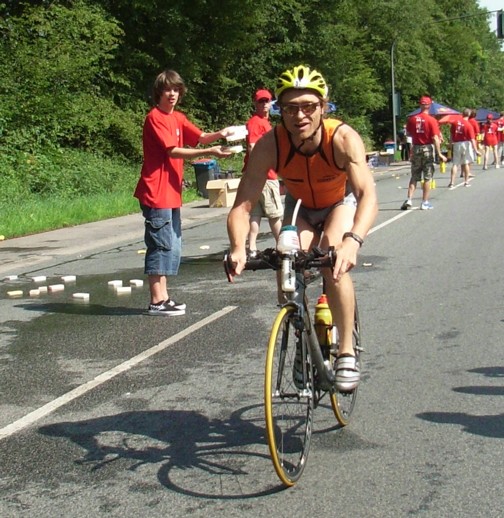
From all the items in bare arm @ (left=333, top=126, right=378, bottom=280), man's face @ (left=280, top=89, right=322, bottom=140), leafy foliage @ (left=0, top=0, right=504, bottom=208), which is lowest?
bare arm @ (left=333, top=126, right=378, bottom=280)

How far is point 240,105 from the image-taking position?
120ft

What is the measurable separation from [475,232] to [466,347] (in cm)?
701

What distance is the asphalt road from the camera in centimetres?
404

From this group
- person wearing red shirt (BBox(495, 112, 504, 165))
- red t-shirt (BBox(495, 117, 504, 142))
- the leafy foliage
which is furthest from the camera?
person wearing red shirt (BBox(495, 112, 504, 165))

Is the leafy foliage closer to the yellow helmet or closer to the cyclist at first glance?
the cyclist

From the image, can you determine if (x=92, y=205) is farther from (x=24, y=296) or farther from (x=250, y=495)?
(x=250, y=495)

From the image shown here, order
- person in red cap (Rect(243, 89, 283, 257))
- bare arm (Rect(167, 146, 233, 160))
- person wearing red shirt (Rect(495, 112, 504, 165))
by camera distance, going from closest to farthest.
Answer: bare arm (Rect(167, 146, 233, 160))
person in red cap (Rect(243, 89, 283, 257))
person wearing red shirt (Rect(495, 112, 504, 165))

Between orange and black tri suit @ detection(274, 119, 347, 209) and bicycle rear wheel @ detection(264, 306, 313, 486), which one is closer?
bicycle rear wheel @ detection(264, 306, 313, 486)

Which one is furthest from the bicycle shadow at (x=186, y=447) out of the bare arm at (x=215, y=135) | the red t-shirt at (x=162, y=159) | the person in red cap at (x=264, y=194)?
the person in red cap at (x=264, y=194)

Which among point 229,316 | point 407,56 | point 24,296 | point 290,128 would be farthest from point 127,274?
point 407,56

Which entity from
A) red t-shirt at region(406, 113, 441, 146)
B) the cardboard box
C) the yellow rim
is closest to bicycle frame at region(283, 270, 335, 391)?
the yellow rim

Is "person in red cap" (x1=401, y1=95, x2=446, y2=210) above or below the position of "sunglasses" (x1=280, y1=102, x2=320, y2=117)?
below

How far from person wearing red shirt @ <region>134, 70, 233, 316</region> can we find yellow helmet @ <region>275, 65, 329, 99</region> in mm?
3220

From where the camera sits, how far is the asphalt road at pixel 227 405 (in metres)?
4.04
